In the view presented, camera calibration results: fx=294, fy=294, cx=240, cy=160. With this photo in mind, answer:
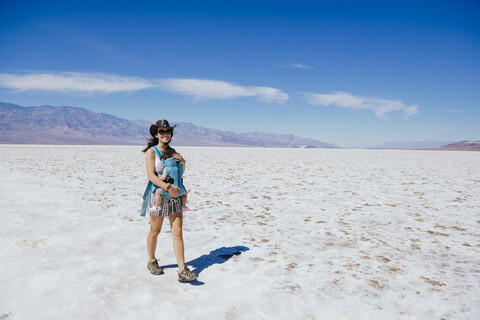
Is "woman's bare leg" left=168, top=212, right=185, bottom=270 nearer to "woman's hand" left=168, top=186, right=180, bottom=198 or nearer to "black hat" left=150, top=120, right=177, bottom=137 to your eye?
"woman's hand" left=168, top=186, right=180, bottom=198

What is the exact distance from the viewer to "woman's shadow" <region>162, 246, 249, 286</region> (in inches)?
189

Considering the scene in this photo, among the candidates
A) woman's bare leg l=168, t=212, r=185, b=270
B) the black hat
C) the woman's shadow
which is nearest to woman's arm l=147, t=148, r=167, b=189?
the black hat

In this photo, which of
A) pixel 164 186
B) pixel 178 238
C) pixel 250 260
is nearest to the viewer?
pixel 164 186

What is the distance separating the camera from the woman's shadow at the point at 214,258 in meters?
4.80

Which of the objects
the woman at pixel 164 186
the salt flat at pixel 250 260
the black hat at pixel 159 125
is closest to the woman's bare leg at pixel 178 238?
the woman at pixel 164 186

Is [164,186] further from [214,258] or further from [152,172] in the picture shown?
[214,258]

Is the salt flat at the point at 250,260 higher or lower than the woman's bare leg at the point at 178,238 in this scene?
lower

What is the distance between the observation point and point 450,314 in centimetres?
351

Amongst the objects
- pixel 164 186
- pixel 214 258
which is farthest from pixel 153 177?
pixel 214 258

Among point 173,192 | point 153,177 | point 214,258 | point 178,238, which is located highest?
point 153,177

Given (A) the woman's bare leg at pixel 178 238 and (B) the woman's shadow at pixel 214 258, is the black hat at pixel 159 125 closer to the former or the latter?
(A) the woman's bare leg at pixel 178 238

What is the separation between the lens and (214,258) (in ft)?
17.0

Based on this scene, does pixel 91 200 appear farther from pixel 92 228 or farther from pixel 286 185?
pixel 286 185

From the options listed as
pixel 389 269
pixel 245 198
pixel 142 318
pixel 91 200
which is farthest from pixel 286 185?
pixel 142 318
